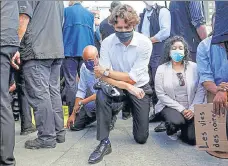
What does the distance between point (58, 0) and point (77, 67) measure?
55.1 inches

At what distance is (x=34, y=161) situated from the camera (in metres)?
2.52

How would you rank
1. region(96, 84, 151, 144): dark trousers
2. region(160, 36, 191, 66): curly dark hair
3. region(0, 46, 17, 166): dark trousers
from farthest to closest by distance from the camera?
region(160, 36, 191, 66): curly dark hair, region(96, 84, 151, 144): dark trousers, region(0, 46, 17, 166): dark trousers

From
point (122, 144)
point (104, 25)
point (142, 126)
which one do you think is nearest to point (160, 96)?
point (142, 126)

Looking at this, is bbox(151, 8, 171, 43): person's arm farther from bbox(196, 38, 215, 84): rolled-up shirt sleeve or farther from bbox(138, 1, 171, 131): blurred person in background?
bbox(196, 38, 215, 84): rolled-up shirt sleeve

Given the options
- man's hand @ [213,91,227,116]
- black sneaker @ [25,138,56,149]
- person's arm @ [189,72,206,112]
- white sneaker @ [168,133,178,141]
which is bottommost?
white sneaker @ [168,133,178,141]

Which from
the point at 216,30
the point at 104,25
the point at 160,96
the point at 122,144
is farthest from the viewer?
the point at 104,25

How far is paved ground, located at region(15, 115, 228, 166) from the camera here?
250cm

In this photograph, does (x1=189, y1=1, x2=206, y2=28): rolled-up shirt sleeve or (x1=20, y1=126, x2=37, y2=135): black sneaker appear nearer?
(x1=20, y1=126, x2=37, y2=135): black sneaker

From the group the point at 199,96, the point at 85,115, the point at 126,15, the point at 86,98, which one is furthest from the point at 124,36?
the point at 85,115

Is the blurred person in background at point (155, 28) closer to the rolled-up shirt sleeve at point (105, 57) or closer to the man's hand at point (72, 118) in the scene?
the man's hand at point (72, 118)

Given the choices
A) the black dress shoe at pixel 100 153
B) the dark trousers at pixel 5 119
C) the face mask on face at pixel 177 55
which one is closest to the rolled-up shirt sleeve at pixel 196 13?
the face mask on face at pixel 177 55

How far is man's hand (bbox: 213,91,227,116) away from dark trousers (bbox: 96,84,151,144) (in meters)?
0.73

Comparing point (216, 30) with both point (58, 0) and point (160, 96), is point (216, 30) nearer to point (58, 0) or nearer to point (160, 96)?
point (160, 96)

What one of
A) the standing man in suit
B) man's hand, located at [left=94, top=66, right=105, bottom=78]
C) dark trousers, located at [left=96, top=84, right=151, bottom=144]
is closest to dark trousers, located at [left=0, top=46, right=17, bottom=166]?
the standing man in suit
